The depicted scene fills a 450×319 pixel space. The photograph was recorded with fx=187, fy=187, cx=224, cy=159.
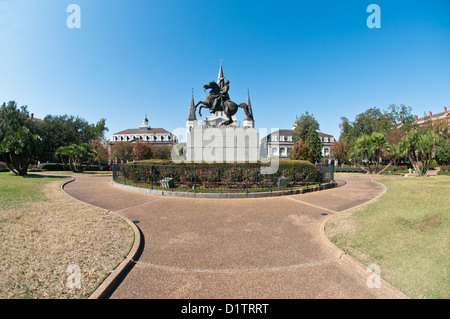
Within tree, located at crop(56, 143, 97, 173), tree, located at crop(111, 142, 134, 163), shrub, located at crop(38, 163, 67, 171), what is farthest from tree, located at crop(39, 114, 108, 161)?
tree, located at crop(56, 143, 97, 173)

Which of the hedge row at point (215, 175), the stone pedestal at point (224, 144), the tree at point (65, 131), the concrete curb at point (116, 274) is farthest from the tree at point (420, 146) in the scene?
the tree at point (65, 131)

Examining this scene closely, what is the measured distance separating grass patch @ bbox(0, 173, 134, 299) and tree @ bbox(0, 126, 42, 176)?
12.6 m

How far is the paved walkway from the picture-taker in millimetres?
2895

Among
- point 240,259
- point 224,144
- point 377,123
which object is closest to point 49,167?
point 224,144

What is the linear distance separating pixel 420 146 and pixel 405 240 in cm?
Answer: 2113

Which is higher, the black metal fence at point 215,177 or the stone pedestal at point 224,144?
the stone pedestal at point 224,144

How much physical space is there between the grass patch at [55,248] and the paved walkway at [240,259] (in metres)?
0.57

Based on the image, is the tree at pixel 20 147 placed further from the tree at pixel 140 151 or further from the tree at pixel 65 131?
the tree at pixel 65 131

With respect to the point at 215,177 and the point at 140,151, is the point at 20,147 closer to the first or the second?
the point at 215,177

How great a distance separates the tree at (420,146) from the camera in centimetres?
1820

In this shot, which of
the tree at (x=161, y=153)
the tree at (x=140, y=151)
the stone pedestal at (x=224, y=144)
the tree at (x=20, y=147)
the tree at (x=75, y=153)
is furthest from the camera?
the tree at (x=161, y=153)

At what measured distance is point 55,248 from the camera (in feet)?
12.2
